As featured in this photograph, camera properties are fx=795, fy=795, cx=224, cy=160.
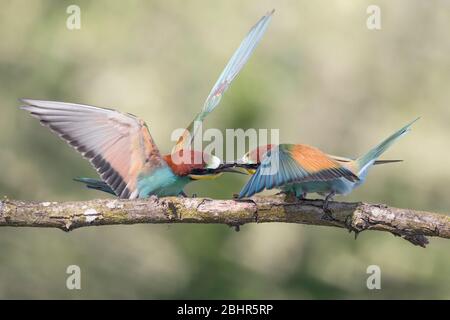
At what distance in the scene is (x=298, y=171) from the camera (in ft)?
9.36

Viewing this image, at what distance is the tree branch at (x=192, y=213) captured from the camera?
2.86m

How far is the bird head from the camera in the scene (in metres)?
3.24

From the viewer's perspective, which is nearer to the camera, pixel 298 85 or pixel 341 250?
pixel 341 250

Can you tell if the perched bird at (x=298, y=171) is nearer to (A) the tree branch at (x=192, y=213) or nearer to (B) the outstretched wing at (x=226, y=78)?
(A) the tree branch at (x=192, y=213)

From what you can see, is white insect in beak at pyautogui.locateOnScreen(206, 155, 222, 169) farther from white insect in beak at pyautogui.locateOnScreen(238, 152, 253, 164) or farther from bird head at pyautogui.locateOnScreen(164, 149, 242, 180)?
white insect in beak at pyautogui.locateOnScreen(238, 152, 253, 164)

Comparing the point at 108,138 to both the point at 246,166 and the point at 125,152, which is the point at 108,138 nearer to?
the point at 125,152

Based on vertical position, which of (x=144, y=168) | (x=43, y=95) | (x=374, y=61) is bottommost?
(x=144, y=168)

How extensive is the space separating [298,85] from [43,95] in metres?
1.57

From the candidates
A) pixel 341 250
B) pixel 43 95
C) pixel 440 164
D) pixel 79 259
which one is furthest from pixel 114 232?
pixel 440 164

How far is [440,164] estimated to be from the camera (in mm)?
4625

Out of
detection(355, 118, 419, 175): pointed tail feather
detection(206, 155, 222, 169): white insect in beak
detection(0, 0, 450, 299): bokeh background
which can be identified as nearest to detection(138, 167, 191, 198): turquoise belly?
detection(206, 155, 222, 169): white insect in beak

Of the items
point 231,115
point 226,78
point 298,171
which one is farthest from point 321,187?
point 231,115

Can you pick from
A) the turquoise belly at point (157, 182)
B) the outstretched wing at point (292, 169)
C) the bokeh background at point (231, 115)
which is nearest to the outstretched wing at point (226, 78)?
the turquoise belly at point (157, 182)

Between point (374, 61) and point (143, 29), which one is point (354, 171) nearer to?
point (374, 61)
